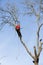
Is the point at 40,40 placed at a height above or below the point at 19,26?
below

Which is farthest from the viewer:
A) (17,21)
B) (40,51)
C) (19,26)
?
(17,21)

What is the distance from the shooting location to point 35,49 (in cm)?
1547

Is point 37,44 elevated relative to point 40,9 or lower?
lower

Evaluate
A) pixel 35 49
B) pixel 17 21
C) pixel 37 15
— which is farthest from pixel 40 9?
pixel 35 49

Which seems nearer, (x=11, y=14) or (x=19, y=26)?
(x=19, y=26)

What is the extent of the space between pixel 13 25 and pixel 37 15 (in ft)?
7.01

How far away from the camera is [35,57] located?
15742 millimetres

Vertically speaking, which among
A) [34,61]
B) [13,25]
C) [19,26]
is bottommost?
[34,61]

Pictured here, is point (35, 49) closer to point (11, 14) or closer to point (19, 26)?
point (19, 26)

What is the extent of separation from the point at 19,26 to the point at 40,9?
8.74 feet

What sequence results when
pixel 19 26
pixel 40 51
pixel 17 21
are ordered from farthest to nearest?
pixel 17 21
pixel 40 51
pixel 19 26

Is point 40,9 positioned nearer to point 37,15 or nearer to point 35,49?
point 37,15

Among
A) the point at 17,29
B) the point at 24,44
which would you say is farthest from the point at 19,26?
the point at 24,44

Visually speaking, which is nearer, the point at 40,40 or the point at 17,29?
the point at 17,29
